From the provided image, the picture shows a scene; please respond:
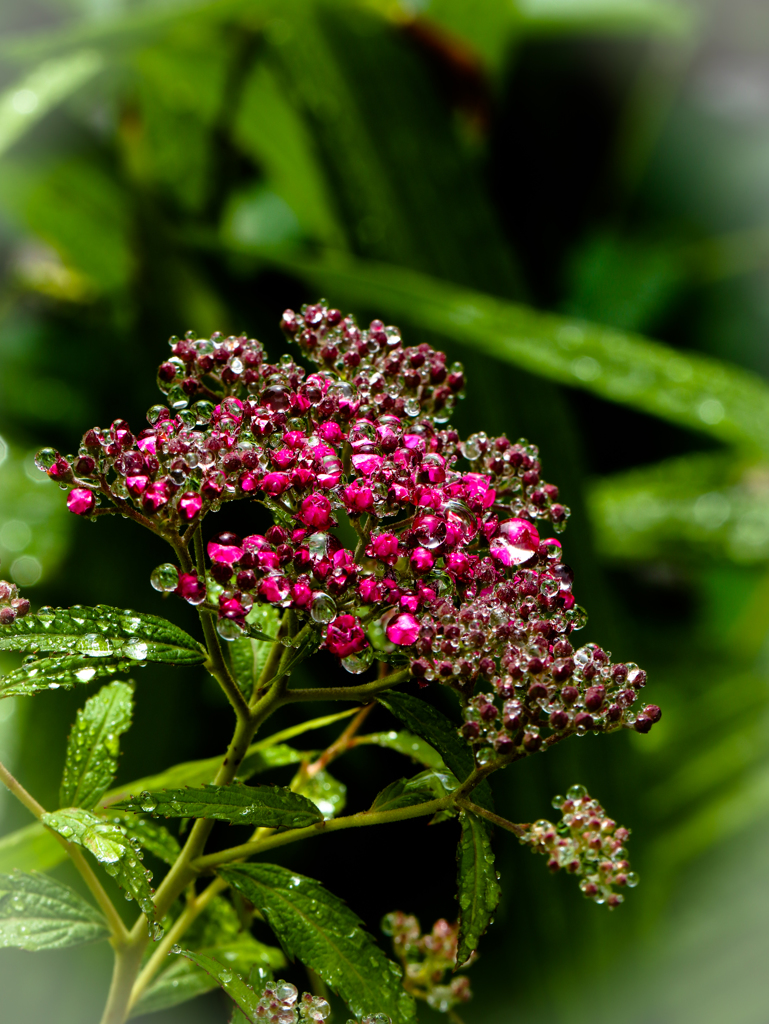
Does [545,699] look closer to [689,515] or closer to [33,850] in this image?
[33,850]

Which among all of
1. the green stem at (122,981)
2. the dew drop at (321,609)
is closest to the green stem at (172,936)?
the green stem at (122,981)

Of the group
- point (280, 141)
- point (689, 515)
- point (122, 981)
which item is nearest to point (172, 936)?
point (122, 981)

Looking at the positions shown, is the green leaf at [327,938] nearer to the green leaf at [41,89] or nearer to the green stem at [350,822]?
the green stem at [350,822]

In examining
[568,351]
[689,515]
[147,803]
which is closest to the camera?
[147,803]

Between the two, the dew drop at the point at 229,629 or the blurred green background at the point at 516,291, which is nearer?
the dew drop at the point at 229,629

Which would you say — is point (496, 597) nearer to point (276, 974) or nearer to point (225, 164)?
point (276, 974)
